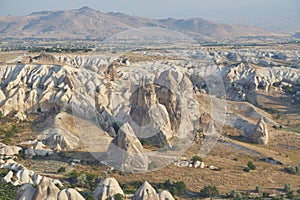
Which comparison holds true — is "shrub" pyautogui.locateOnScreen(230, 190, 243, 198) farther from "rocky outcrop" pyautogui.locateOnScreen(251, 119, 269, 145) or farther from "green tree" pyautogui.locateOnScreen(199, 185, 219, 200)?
"rocky outcrop" pyautogui.locateOnScreen(251, 119, 269, 145)

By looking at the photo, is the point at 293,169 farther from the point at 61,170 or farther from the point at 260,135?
the point at 61,170

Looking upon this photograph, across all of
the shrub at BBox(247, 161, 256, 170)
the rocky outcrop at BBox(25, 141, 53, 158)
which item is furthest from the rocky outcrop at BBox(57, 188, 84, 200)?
the shrub at BBox(247, 161, 256, 170)

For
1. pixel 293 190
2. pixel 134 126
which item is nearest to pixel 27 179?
pixel 134 126

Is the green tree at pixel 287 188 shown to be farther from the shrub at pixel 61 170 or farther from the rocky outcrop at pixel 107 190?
the shrub at pixel 61 170

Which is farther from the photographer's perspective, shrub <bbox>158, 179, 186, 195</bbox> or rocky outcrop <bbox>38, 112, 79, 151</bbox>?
rocky outcrop <bbox>38, 112, 79, 151</bbox>

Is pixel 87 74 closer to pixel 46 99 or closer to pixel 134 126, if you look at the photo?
pixel 46 99

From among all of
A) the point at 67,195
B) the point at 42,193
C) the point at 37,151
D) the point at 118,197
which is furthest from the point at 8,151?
the point at 42,193

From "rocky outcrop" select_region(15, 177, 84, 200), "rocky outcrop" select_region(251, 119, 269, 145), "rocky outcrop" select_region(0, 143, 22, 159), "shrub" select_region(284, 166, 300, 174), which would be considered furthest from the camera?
"rocky outcrop" select_region(251, 119, 269, 145)
